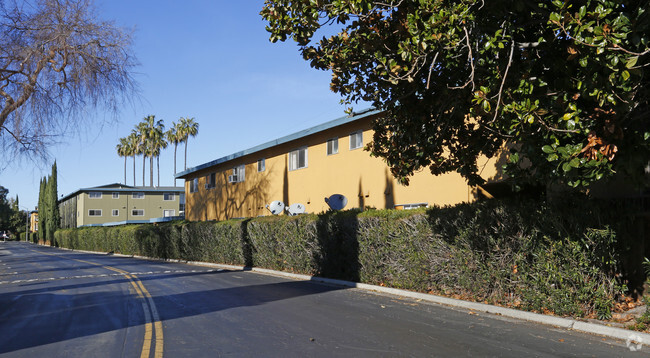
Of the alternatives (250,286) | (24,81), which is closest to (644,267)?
(250,286)

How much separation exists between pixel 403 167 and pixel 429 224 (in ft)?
6.40

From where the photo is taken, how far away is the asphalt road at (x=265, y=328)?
7.56 meters

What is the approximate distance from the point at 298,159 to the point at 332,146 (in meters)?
3.66

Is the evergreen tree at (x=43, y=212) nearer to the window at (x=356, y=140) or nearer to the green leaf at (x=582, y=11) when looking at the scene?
the window at (x=356, y=140)

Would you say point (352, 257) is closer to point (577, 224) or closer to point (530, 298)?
point (530, 298)

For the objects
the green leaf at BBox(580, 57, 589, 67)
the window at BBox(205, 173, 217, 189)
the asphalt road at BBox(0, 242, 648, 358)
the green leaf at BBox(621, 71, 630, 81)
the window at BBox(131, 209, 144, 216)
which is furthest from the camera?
the window at BBox(131, 209, 144, 216)

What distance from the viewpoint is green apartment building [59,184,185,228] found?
7656 cm

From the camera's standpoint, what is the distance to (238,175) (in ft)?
116

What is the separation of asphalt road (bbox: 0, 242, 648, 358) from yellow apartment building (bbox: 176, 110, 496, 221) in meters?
5.37

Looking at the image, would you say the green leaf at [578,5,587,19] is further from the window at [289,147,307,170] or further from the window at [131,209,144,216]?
the window at [131,209,144,216]

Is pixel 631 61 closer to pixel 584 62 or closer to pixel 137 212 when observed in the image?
pixel 584 62

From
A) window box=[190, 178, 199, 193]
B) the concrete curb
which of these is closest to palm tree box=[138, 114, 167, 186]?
window box=[190, 178, 199, 193]

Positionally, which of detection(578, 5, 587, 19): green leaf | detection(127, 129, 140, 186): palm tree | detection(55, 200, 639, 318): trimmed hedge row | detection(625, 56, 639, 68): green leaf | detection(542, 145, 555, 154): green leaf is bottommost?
detection(55, 200, 639, 318): trimmed hedge row

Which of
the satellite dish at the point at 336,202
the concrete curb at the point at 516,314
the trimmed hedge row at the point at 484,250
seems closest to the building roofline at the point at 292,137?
the satellite dish at the point at 336,202
